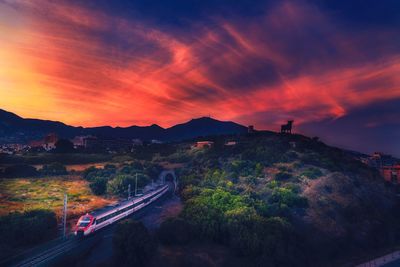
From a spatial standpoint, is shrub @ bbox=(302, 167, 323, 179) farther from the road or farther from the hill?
the road

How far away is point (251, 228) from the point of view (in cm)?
4191

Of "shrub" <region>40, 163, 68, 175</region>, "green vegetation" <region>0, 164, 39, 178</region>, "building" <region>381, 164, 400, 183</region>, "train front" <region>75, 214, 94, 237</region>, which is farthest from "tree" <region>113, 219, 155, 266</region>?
"building" <region>381, 164, 400, 183</region>

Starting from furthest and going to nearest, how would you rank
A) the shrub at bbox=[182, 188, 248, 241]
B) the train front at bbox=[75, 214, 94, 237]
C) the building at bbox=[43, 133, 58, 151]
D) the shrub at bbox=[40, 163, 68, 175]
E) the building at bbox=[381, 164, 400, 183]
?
1. the building at bbox=[381, 164, 400, 183]
2. the building at bbox=[43, 133, 58, 151]
3. the shrub at bbox=[40, 163, 68, 175]
4. the shrub at bbox=[182, 188, 248, 241]
5. the train front at bbox=[75, 214, 94, 237]

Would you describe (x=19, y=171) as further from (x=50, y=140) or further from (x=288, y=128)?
(x=288, y=128)

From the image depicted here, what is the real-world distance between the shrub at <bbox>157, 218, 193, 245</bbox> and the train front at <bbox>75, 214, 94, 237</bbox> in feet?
28.9

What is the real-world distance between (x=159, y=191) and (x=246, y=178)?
23.5m

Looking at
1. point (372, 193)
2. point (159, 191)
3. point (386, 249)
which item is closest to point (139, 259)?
point (159, 191)

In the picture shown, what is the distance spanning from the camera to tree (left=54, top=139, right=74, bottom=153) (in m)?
121

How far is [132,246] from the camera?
32938mm

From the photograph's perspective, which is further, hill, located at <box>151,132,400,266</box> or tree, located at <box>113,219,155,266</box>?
hill, located at <box>151,132,400,266</box>

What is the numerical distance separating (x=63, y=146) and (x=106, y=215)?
295 feet

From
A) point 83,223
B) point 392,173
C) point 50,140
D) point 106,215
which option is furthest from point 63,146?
point 392,173

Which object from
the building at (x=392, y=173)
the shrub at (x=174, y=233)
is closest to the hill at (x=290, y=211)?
the shrub at (x=174, y=233)

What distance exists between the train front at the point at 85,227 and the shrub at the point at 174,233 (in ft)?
28.9
